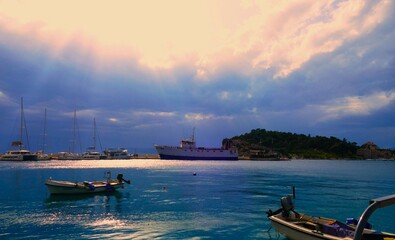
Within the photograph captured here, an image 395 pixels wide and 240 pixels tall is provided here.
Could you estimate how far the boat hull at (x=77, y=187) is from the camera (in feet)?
151

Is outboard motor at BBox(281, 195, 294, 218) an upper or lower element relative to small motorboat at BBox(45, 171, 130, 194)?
upper

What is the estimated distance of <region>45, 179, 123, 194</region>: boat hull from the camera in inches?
1807

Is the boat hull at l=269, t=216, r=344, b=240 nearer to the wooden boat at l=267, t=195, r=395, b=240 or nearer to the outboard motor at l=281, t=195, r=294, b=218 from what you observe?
the wooden boat at l=267, t=195, r=395, b=240

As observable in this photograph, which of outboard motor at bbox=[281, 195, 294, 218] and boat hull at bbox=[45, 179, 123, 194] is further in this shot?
boat hull at bbox=[45, 179, 123, 194]

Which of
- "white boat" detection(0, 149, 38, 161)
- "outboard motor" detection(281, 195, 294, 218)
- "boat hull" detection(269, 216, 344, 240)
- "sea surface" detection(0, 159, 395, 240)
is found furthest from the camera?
"white boat" detection(0, 149, 38, 161)

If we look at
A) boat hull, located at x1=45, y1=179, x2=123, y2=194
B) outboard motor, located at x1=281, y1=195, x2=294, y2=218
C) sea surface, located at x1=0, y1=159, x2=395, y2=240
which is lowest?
sea surface, located at x1=0, y1=159, x2=395, y2=240

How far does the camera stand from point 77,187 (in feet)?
154

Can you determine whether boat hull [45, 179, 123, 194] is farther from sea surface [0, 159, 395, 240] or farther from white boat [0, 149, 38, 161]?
white boat [0, 149, 38, 161]

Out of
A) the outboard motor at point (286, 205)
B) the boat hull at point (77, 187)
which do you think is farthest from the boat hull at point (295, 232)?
the boat hull at point (77, 187)

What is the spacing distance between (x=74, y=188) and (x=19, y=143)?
15169 cm

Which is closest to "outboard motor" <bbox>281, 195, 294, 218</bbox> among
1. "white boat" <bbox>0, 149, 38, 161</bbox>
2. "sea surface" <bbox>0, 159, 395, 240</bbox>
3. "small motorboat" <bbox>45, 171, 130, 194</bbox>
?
"sea surface" <bbox>0, 159, 395, 240</bbox>

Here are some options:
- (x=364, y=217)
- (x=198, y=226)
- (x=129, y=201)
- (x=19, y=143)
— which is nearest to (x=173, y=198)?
(x=129, y=201)

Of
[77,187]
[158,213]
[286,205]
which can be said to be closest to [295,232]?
[286,205]

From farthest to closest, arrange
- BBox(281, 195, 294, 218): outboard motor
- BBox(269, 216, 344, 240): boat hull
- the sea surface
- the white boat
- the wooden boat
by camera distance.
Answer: the white boat < the sea surface < BBox(281, 195, 294, 218): outboard motor < BBox(269, 216, 344, 240): boat hull < the wooden boat
